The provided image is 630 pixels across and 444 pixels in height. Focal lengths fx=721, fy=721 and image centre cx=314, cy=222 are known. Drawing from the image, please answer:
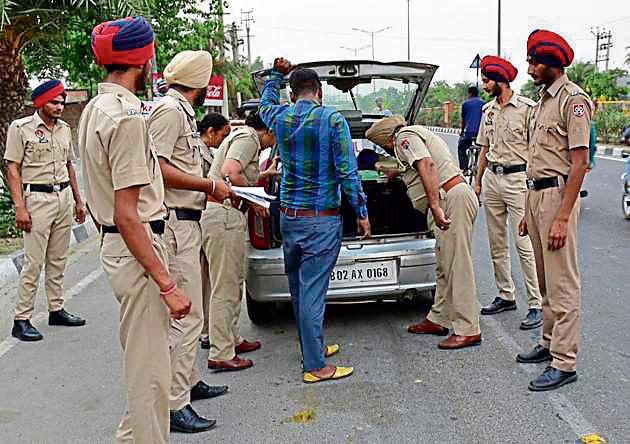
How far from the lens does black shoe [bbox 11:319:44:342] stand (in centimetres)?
554

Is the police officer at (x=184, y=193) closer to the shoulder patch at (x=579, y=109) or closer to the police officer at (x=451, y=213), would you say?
the police officer at (x=451, y=213)

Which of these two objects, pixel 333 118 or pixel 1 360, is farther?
pixel 1 360

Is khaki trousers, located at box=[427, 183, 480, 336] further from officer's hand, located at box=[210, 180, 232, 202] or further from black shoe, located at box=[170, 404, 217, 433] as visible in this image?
black shoe, located at box=[170, 404, 217, 433]

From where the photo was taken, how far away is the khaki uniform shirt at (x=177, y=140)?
3627 mm

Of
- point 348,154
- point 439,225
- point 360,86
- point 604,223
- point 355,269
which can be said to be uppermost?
point 360,86

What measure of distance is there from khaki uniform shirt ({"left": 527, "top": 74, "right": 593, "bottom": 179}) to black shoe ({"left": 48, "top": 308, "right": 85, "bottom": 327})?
149 inches

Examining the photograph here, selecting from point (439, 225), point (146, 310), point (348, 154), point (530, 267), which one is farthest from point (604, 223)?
point (146, 310)

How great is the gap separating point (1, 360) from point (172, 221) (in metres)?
2.24

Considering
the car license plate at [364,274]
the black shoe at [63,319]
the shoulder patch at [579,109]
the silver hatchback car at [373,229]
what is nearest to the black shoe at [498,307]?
the silver hatchback car at [373,229]

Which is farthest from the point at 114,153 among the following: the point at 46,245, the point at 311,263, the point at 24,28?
the point at 24,28

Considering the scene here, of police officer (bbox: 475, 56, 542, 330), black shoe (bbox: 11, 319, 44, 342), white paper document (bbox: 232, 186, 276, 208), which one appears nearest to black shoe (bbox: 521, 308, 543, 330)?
police officer (bbox: 475, 56, 542, 330)

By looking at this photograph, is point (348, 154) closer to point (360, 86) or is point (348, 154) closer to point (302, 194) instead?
point (302, 194)

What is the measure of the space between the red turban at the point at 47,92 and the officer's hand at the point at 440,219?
9.97ft

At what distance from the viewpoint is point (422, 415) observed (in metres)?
3.89
